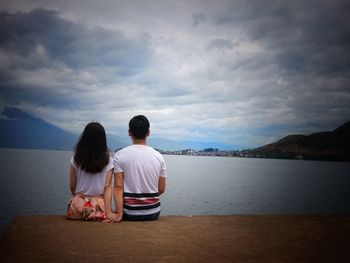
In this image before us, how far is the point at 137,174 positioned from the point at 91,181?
900mm

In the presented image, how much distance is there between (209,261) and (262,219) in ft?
10.6

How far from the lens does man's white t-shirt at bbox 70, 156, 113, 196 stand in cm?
590

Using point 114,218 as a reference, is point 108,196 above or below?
above

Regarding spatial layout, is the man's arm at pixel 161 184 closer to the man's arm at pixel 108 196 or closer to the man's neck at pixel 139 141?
the man's neck at pixel 139 141

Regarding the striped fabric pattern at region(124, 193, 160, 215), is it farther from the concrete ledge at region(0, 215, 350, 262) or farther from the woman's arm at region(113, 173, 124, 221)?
the concrete ledge at region(0, 215, 350, 262)

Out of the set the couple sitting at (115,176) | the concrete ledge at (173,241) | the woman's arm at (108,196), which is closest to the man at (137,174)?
the couple sitting at (115,176)

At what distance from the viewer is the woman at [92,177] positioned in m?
5.75

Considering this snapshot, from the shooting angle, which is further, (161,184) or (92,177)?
(161,184)

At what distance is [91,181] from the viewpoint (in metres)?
5.91

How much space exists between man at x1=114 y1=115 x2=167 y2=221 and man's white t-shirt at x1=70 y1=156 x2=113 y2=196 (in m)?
0.22

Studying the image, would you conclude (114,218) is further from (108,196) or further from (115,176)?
(115,176)

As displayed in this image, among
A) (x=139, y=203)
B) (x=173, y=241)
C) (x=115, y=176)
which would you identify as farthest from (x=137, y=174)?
(x=173, y=241)

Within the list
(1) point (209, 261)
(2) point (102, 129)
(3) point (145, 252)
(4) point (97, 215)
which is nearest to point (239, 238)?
(1) point (209, 261)

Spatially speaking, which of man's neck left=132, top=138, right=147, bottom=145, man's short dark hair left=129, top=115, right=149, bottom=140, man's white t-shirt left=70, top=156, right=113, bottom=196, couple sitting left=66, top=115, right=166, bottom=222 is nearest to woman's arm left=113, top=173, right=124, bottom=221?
couple sitting left=66, top=115, right=166, bottom=222
